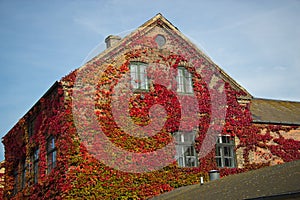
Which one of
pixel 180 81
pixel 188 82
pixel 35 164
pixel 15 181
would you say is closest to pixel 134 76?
pixel 180 81

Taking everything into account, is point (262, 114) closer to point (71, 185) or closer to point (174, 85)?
point (174, 85)

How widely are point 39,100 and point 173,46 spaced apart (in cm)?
728

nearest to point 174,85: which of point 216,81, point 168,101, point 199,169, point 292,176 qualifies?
point 168,101

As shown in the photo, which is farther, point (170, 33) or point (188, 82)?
point (170, 33)

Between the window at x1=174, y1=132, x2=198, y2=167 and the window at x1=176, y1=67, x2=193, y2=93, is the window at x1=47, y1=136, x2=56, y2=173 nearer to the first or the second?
the window at x1=174, y1=132, x2=198, y2=167

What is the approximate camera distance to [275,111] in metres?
27.7

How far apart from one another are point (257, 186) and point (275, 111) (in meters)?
15.0

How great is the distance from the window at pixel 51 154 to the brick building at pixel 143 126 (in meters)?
0.05

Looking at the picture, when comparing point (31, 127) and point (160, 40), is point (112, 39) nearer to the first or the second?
point (160, 40)

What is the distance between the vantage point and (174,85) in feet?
76.2

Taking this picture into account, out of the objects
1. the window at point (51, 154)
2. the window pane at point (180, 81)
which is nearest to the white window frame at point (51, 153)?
the window at point (51, 154)

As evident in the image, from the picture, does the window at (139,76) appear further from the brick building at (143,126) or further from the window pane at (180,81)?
the window pane at (180,81)

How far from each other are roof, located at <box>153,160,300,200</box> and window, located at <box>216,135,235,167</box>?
6.13 metres

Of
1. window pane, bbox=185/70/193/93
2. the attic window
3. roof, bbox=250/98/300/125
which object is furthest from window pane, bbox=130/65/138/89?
roof, bbox=250/98/300/125
